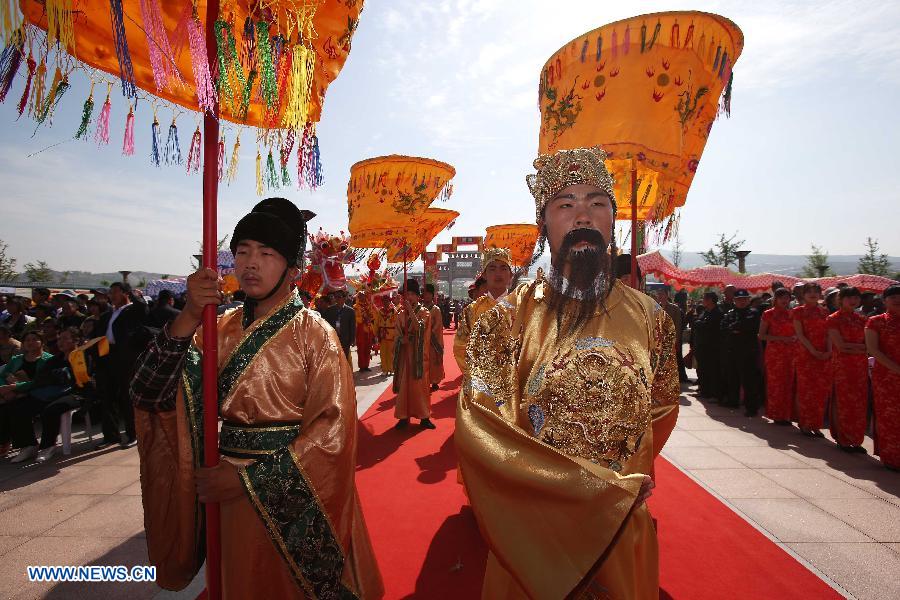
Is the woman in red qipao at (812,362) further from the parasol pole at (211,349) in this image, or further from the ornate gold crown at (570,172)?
the parasol pole at (211,349)

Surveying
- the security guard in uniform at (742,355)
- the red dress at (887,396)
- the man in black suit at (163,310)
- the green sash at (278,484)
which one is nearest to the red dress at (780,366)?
the security guard in uniform at (742,355)

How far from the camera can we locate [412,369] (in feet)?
20.5

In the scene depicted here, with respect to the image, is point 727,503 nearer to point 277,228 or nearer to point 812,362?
point 812,362

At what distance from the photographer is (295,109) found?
1.50 meters

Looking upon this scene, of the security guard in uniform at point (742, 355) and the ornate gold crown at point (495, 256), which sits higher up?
the ornate gold crown at point (495, 256)

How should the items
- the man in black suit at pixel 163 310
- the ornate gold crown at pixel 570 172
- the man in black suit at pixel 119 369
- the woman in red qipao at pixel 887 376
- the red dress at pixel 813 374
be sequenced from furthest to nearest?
the red dress at pixel 813 374 < the man in black suit at pixel 119 369 < the man in black suit at pixel 163 310 < the woman in red qipao at pixel 887 376 < the ornate gold crown at pixel 570 172

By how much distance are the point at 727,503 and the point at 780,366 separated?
3.81m

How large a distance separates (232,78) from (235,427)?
1334 mm

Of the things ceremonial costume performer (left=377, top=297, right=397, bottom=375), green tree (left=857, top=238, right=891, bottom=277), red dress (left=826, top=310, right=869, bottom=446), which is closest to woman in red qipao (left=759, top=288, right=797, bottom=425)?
red dress (left=826, top=310, right=869, bottom=446)

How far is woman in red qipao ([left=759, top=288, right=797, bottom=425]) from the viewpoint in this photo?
6.45 meters

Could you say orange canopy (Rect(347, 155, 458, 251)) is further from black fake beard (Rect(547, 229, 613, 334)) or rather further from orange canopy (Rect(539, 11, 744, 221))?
black fake beard (Rect(547, 229, 613, 334))

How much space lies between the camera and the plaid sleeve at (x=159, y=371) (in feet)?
5.68

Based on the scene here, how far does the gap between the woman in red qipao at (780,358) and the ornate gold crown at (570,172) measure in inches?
254

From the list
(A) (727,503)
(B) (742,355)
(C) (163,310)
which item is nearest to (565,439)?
(A) (727,503)
